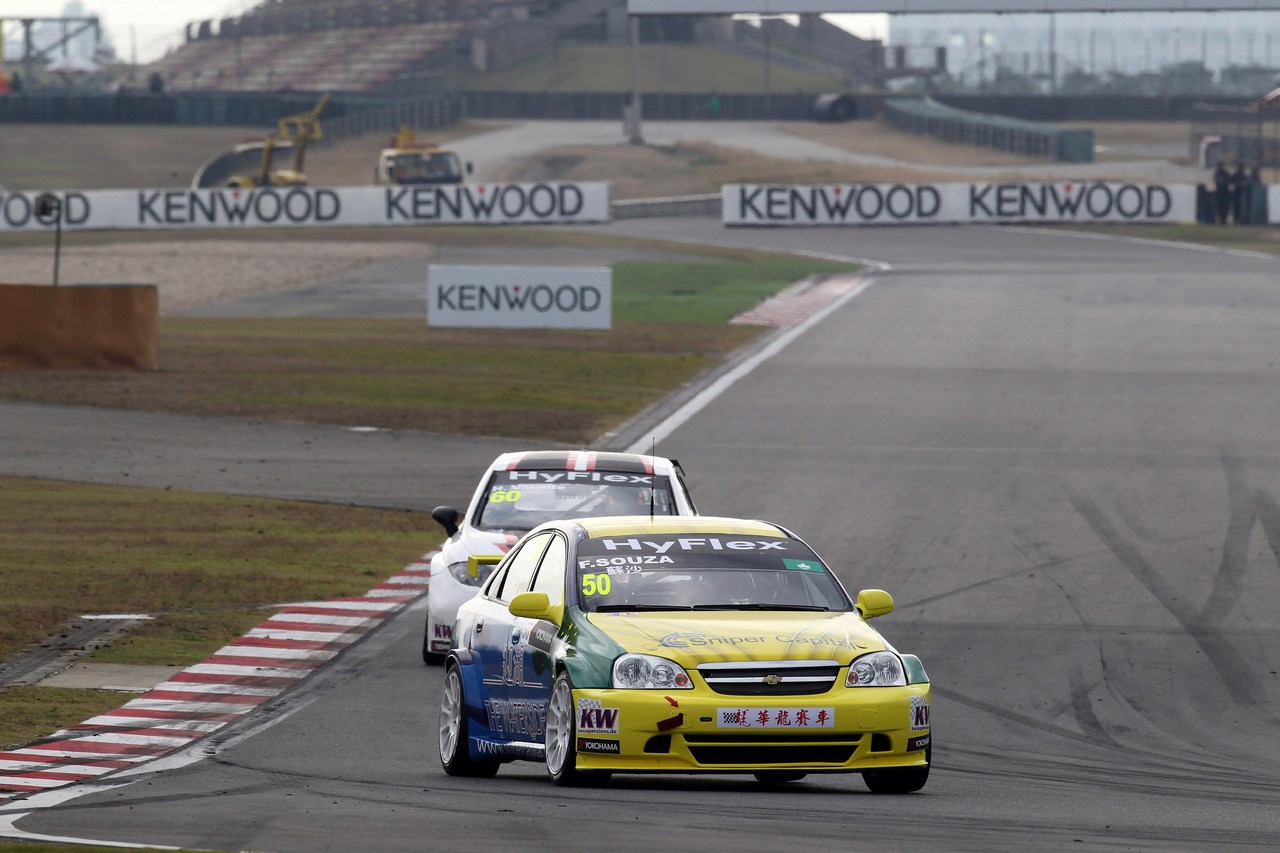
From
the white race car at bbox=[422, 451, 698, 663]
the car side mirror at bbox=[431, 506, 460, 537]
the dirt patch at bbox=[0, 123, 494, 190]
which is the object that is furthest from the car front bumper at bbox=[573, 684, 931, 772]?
the dirt patch at bbox=[0, 123, 494, 190]

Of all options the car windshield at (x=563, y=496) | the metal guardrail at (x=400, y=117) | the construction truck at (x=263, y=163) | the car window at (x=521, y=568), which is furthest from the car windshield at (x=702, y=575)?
the metal guardrail at (x=400, y=117)

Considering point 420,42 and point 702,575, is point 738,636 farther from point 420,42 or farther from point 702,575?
point 420,42

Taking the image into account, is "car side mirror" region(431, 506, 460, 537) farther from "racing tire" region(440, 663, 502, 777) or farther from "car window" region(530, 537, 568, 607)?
"car window" region(530, 537, 568, 607)

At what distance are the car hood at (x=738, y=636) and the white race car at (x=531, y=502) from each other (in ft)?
15.7

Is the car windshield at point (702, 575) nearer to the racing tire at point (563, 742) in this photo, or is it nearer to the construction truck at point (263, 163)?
the racing tire at point (563, 742)

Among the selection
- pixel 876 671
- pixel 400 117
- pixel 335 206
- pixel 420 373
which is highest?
pixel 400 117

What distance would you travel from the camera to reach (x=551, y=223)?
214 feet

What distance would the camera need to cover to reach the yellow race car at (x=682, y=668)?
29.6ft

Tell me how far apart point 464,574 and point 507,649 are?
407cm

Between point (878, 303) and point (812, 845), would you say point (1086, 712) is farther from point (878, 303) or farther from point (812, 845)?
point (878, 303)

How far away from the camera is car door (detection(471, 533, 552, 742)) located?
10.0 metres

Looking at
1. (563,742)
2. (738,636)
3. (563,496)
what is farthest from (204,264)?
(738,636)

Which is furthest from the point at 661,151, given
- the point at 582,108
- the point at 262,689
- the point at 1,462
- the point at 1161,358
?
the point at 262,689

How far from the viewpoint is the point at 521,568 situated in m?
10.8
